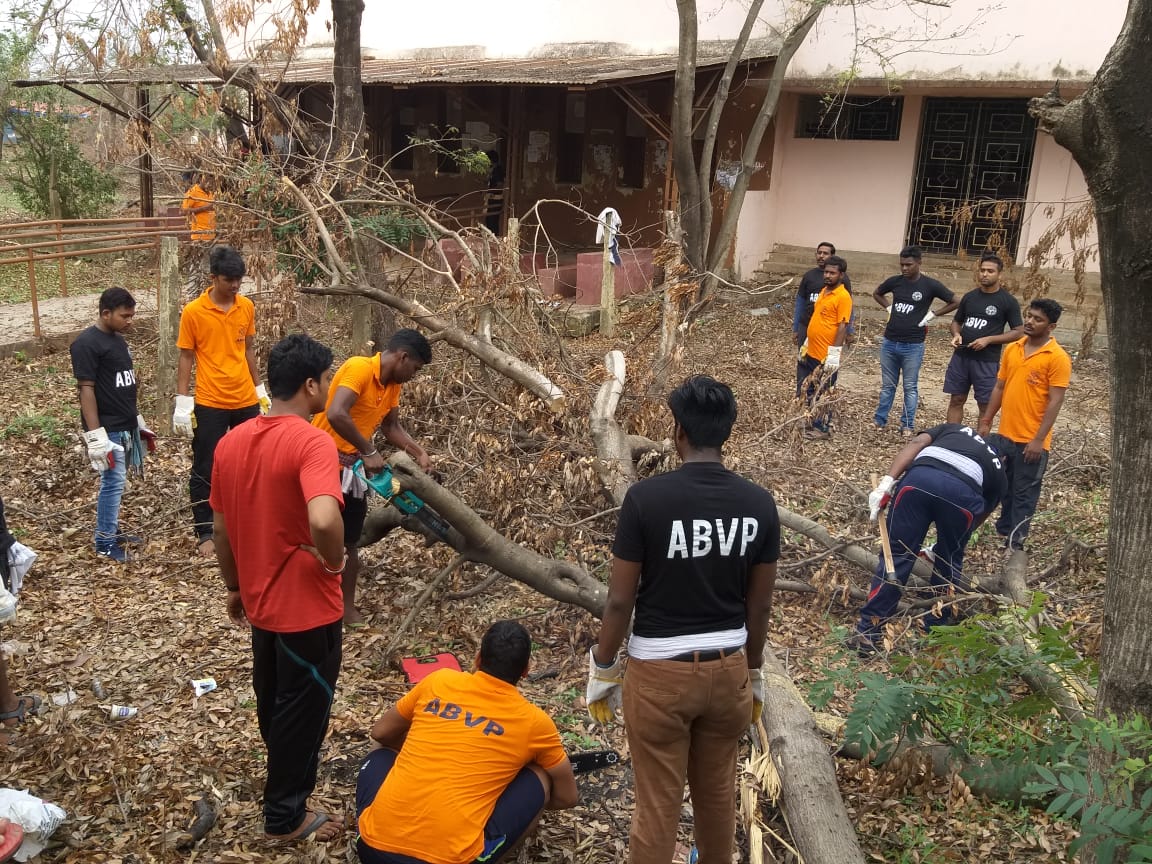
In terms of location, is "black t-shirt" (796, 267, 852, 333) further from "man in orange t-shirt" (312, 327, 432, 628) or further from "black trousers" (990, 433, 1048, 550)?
"man in orange t-shirt" (312, 327, 432, 628)

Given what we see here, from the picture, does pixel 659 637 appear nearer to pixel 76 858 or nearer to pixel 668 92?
pixel 76 858

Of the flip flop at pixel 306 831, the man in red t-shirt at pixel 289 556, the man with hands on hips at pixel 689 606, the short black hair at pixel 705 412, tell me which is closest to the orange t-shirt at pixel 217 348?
the man in red t-shirt at pixel 289 556

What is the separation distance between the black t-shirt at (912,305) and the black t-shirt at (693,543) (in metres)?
5.93

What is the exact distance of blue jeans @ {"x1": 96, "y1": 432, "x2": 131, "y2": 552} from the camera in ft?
17.5

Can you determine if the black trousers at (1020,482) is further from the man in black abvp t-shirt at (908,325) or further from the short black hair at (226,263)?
the short black hair at (226,263)

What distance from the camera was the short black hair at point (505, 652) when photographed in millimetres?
2869

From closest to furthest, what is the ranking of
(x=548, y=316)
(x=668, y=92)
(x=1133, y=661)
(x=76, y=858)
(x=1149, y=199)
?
(x=1149, y=199)
(x=1133, y=661)
(x=76, y=858)
(x=548, y=316)
(x=668, y=92)

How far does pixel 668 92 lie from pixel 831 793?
1288 centimetres

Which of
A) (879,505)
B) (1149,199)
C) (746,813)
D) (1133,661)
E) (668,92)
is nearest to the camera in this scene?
(1149,199)

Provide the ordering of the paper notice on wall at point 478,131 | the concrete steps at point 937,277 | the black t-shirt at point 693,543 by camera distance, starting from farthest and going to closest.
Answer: the paper notice on wall at point 478,131, the concrete steps at point 937,277, the black t-shirt at point 693,543

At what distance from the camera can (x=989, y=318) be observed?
284 inches

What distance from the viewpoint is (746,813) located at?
3.34 metres

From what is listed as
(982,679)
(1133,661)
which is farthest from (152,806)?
(1133,661)

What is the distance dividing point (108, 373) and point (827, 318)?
18.3ft
